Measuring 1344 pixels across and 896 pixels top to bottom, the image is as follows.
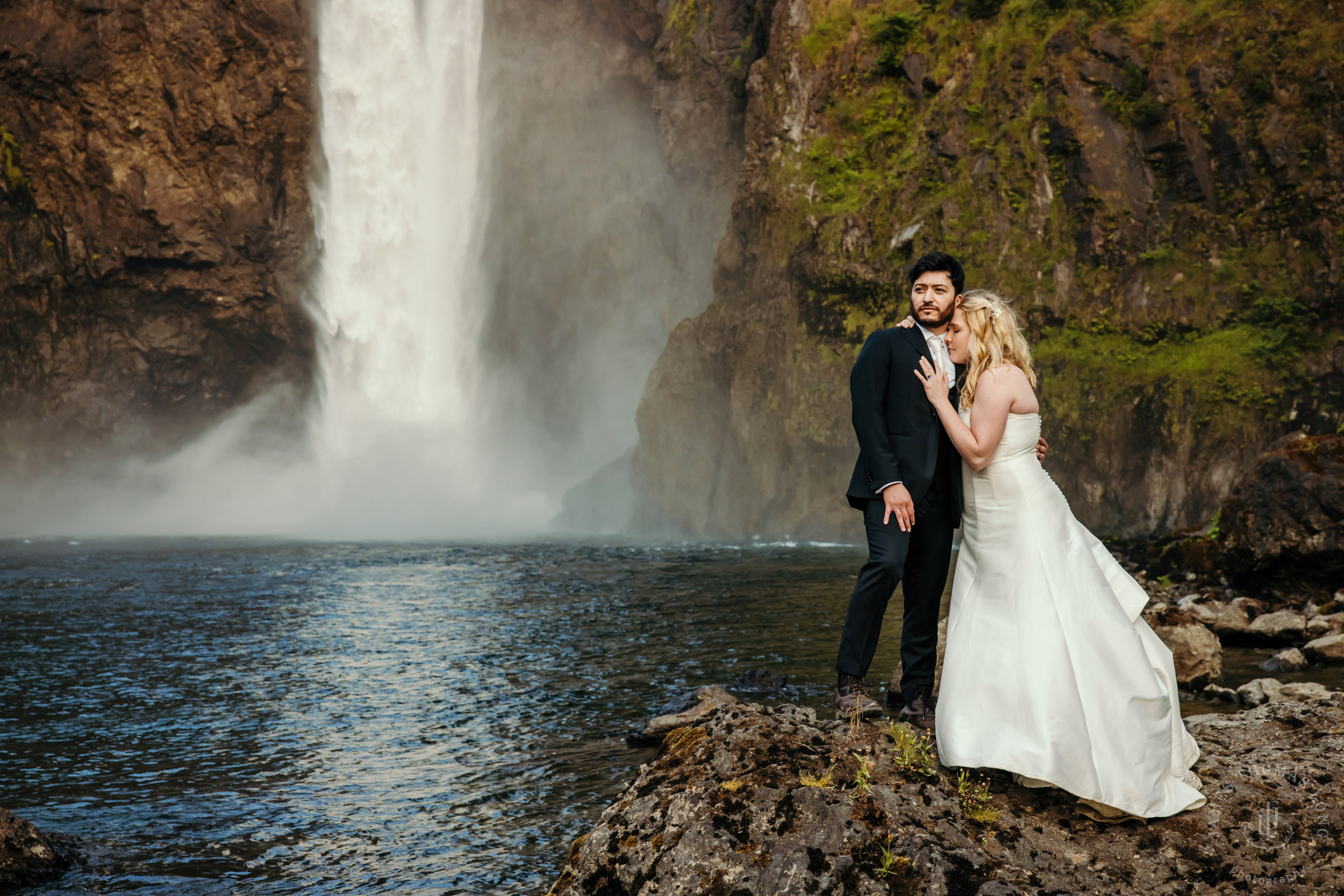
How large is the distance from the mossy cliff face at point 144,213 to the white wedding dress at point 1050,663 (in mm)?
47993

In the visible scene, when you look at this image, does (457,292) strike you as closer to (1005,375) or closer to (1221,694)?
(1221,694)

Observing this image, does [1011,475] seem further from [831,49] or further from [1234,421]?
[831,49]

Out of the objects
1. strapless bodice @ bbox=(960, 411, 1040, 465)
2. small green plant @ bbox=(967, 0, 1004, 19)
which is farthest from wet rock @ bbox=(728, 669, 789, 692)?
small green plant @ bbox=(967, 0, 1004, 19)

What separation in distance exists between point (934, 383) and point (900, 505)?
25.8 inches

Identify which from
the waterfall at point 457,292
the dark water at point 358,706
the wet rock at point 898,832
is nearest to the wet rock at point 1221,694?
the dark water at point 358,706

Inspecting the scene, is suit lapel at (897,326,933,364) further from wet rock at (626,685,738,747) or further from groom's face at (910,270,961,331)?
wet rock at (626,685,738,747)

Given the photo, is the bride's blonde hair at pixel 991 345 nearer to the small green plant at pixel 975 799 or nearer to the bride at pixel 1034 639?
the bride at pixel 1034 639

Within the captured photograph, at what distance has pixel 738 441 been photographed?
133 feet

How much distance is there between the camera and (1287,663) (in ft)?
33.4

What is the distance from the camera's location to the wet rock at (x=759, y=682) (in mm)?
10156

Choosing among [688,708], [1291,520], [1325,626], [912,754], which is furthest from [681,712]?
[1291,520]

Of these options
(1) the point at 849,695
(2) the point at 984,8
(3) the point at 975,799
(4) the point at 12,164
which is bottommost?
(3) the point at 975,799

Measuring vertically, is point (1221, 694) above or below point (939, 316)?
below

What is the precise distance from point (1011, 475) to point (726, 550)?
83.6 ft
